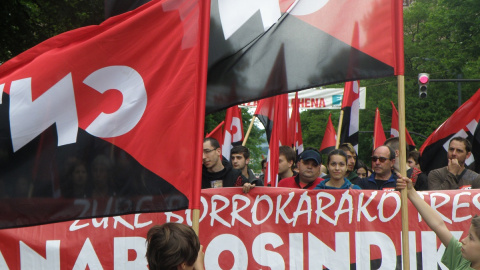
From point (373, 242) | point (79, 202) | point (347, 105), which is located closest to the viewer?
point (79, 202)

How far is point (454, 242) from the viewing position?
442cm

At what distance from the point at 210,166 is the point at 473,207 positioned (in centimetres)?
246

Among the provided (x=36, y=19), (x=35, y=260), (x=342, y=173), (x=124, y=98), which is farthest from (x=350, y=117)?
(x=36, y=19)

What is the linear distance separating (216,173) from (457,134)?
3.05 meters

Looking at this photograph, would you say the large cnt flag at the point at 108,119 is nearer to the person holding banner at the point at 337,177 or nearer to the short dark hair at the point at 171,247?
the short dark hair at the point at 171,247

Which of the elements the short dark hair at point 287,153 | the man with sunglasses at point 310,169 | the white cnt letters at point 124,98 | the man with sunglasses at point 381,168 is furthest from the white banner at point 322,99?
the white cnt letters at point 124,98

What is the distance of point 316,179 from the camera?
23.9 feet

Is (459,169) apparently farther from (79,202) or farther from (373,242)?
(79,202)

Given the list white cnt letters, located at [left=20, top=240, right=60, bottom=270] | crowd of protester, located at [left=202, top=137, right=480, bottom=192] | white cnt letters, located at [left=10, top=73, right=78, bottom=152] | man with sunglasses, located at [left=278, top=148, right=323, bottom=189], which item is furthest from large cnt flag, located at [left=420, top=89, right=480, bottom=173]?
white cnt letters, located at [left=10, top=73, right=78, bottom=152]

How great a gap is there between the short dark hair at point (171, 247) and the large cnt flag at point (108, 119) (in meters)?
1.18

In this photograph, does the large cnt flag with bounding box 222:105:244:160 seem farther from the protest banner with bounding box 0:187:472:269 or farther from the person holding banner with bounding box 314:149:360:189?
the protest banner with bounding box 0:187:472:269

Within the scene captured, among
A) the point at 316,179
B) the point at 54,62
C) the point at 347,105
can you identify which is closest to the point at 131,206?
the point at 54,62

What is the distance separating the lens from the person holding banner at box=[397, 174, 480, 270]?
404cm

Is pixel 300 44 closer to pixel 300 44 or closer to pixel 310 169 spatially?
pixel 300 44
